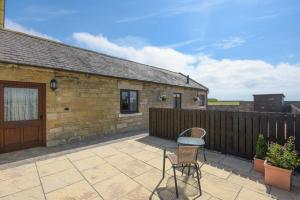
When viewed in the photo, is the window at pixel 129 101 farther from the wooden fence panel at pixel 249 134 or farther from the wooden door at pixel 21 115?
the wooden fence panel at pixel 249 134

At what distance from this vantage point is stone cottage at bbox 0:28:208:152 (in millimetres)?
5812

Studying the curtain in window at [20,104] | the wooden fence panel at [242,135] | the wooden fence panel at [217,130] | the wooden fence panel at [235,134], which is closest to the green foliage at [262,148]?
the wooden fence panel at [242,135]

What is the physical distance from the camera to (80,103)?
298 inches

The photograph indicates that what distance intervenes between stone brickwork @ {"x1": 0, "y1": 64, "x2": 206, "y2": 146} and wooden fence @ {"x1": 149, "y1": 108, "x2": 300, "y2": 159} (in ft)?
11.0

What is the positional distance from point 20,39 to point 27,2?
1.66 meters

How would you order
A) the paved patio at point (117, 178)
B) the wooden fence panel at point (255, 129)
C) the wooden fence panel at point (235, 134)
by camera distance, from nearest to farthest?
the paved patio at point (117, 178) → the wooden fence panel at point (255, 129) → the wooden fence panel at point (235, 134)

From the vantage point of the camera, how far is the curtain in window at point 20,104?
18.9 feet

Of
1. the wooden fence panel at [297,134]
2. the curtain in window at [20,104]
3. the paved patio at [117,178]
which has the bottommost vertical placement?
the paved patio at [117,178]

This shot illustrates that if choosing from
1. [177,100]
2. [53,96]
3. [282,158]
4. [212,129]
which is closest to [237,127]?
[212,129]

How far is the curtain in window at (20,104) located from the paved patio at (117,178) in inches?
52.2

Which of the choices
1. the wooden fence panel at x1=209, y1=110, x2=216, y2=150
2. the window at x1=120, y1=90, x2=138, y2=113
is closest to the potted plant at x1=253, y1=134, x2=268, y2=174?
the wooden fence panel at x1=209, y1=110, x2=216, y2=150

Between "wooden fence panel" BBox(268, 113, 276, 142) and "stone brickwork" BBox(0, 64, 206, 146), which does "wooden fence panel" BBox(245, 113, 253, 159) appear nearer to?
"wooden fence panel" BBox(268, 113, 276, 142)

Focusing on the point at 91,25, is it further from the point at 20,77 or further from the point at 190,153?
the point at 190,153

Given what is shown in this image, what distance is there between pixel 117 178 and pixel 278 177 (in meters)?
3.51
